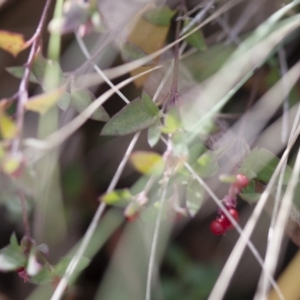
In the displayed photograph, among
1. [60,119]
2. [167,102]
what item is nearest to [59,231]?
[60,119]

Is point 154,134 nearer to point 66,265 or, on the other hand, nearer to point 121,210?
point 66,265

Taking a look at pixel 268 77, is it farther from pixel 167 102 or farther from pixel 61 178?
pixel 61 178

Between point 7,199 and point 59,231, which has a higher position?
point 7,199

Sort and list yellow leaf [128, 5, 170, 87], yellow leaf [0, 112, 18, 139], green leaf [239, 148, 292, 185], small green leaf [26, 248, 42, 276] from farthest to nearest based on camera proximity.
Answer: yellow leaf [128, 5, 170, 87], green leaf [239, 148, 292, 185], small green leaf [26, 248, 42, 276], yellow leaf [0, 112, 18, 139]

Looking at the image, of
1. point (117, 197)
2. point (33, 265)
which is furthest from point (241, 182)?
point (33, 265)

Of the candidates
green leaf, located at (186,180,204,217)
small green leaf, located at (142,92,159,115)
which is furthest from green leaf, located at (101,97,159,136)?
green leaf, located at (186,180,204,217)

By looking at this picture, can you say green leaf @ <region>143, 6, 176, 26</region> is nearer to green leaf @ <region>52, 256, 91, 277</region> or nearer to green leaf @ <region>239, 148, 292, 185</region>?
green leaf @ <region>239, 148, 292, 185</region>
